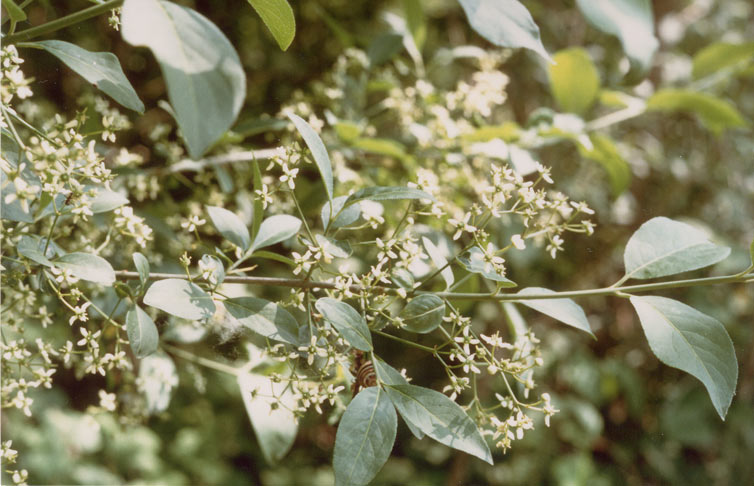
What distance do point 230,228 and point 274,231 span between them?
0.14 feet

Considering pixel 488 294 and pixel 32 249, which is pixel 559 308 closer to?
pixel 488 294

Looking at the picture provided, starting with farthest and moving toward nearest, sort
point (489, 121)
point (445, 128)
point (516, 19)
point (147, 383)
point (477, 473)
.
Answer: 1. point (477, 473)
2. point (489, 121)
3. point (445, 128)
4. point (147, 383)
5. point (516, 19)

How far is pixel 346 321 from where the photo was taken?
1.63 feet

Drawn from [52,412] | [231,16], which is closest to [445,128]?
[231,16]

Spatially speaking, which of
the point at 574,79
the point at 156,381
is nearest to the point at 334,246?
the point at 156,381

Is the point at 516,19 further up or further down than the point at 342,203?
further up

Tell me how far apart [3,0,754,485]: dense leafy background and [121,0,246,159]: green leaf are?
1251mm

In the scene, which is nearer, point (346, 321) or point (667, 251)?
point (346, 321)

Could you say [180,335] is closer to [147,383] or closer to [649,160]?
[147,383]

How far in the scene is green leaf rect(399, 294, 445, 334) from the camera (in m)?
0.54

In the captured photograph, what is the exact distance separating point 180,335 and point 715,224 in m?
1.67

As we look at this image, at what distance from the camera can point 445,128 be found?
91cm

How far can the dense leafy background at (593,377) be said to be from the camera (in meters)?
1.73

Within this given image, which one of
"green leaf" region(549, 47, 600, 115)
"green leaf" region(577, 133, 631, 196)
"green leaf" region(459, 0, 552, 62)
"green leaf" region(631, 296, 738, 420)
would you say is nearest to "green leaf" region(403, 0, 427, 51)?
"green leaf" region(549, 47, 600, 115)
